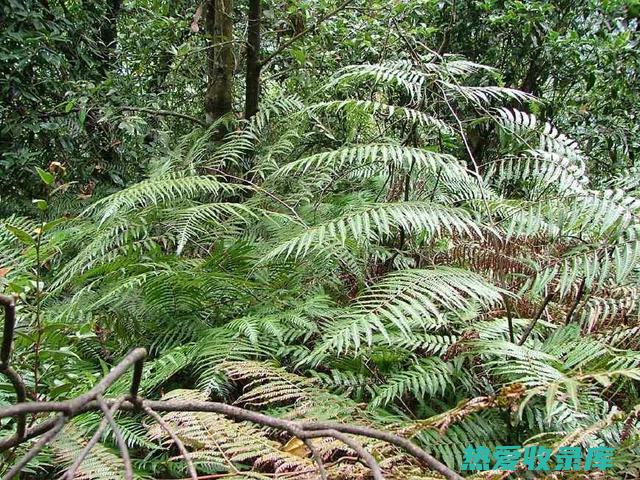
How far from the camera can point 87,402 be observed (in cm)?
45

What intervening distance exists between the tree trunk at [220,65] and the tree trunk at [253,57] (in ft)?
0.40

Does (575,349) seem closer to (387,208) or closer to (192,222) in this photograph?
(387,208)

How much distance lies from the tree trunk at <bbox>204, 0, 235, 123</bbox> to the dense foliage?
0.20ft

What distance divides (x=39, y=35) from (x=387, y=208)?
203cm

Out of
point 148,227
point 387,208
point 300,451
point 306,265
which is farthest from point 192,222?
point 300,451

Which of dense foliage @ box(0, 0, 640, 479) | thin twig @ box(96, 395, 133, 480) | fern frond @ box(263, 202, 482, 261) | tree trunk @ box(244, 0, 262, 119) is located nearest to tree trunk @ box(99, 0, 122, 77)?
dense foliage @ box(0, 0, 640, 479)

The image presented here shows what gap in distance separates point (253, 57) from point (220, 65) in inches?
8.6

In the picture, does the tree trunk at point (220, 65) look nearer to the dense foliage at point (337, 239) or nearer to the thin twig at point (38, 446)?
the dense foliage at point (337, 239)

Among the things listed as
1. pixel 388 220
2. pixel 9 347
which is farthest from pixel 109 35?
pixel 9 347

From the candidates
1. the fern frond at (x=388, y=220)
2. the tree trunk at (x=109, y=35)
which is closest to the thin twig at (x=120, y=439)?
the fern frond at (x=388, y=220)

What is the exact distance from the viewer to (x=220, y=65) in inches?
103

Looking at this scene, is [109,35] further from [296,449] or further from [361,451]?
[361,451]

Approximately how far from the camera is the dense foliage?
1.15 m

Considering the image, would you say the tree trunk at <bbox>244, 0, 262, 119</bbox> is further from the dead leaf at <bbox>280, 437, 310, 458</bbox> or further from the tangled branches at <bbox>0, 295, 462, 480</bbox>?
the tangled branches at <bbox>0, 295, 462, 480</bbox>
